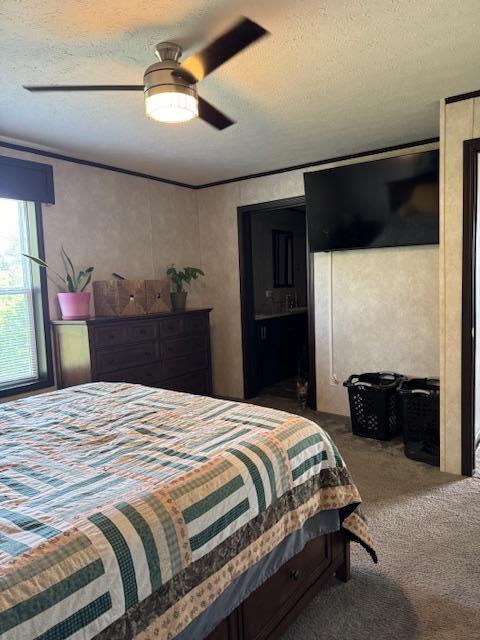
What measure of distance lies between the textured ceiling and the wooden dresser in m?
1.41

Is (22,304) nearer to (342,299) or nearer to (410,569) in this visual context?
(342,299)

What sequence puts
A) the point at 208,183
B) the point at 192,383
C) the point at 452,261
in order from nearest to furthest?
the point at 452,261, the point at 192,383, the point at 208,183

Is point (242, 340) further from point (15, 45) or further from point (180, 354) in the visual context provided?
point (15, 45)

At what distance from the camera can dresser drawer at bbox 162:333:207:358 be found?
387cm

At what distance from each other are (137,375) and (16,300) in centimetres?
109

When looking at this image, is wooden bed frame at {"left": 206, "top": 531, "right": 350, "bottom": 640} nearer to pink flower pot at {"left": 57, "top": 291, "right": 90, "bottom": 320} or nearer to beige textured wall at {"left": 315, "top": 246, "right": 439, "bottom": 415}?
beige textured wall at {"left": 315, "top": 246, "right": 439, "bottom": 415}

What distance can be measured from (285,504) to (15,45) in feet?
7.31

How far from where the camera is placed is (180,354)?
4012 mm

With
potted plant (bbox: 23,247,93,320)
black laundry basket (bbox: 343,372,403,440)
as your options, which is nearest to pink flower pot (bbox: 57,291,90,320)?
potted plant (bbox: 23,247,93,320)

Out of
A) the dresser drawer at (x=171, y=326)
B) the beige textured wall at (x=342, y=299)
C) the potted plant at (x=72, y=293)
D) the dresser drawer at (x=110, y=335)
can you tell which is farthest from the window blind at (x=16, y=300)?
the beige textured wall at (x=342, y=299)

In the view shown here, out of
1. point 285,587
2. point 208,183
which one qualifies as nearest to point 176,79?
point 285,587

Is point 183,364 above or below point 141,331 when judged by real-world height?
below

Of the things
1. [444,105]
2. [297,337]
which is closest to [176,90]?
[444,105]

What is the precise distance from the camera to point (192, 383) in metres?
4.14
